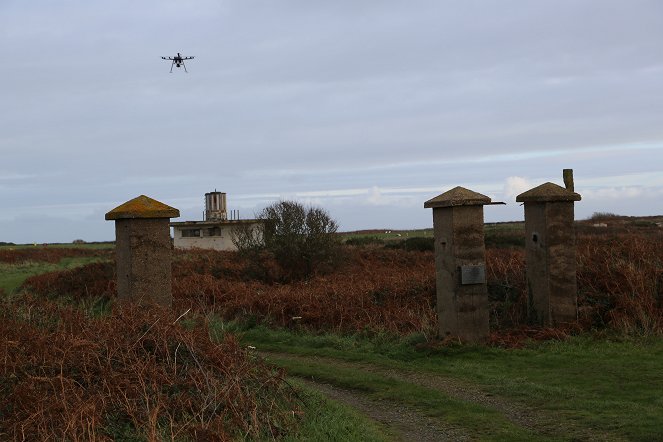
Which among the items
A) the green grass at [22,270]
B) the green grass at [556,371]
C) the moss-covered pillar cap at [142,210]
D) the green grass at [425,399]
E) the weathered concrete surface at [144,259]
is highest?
the moss-covered pillar cap at [142,210]

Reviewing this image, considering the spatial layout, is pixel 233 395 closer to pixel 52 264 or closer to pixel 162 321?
pixel 162 321

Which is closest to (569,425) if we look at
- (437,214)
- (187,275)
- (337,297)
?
(437,214)

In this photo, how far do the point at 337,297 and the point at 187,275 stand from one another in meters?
9.59

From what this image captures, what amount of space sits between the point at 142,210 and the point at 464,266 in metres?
5.00

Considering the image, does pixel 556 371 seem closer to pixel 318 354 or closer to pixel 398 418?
pixel 398 418

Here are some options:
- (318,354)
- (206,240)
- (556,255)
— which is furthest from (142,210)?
(206,240)

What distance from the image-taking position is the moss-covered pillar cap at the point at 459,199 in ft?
40.4

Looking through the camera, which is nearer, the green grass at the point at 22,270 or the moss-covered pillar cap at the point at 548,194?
the moss-covered pillar cap at the point at 548,194

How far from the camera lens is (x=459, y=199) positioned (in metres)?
12.3

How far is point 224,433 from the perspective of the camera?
661cm

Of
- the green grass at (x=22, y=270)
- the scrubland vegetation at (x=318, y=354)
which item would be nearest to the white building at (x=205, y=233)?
the green grass at (x=22, y=270)

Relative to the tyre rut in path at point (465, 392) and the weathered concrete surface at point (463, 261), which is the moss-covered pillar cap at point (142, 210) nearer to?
the tyre rut in path at point (465, 392)

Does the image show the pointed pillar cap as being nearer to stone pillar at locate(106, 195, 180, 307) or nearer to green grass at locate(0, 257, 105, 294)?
stone pillar at locate(106, 195, 180, 307)

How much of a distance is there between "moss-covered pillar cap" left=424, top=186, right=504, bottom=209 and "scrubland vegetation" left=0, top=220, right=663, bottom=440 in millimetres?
2181
